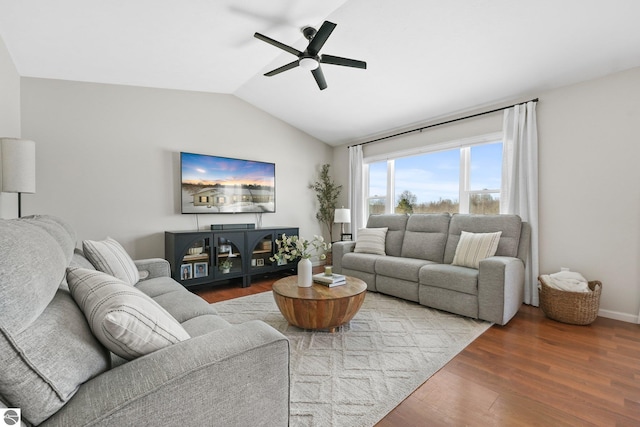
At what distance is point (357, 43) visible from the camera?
9.48 ft

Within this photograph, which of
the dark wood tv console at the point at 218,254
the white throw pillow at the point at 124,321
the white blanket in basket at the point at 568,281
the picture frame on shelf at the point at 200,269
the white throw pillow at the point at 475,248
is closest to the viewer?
the white throw pillow at the point at 124,321

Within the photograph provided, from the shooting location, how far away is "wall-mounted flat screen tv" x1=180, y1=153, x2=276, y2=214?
3920 mm

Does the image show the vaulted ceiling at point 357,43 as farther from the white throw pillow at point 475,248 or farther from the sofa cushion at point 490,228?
the white throw pillow at point 475,248

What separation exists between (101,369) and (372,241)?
3447mm

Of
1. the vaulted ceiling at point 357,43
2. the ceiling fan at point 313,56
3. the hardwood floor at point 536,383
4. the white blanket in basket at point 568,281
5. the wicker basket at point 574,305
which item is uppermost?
the vaulted ceiling at point 357,43

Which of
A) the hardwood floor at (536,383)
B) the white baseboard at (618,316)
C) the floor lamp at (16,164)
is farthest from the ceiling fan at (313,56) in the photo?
the white baseboard at (618,316)

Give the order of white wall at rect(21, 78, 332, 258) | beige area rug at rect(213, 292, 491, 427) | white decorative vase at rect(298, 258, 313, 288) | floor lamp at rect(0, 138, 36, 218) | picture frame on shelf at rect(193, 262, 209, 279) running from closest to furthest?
beige area rug at rect(213, 292, 491, 427), floor lamp at rect(0, 138, 36, 218), white decorative vase at rect(298, 258, 313, 288), white wall at rect(21, 78, 332, 258), picture frame on shelf at rect(193, 262, 209, 279)

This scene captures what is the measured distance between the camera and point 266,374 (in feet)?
3.13

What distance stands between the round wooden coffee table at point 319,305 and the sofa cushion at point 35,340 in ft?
4.95

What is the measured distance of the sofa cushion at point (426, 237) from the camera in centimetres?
356

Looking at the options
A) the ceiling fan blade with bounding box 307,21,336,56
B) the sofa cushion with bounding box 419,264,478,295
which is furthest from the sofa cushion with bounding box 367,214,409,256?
the ceiling fan blade with bounding box 307,21,336,56

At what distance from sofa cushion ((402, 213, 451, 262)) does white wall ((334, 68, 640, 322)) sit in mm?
1017

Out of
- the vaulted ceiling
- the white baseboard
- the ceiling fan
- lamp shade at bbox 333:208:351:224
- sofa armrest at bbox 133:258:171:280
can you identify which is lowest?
the white baseboard

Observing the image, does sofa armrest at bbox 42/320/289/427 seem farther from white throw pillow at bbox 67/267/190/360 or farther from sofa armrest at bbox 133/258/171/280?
sofa armrest at bbox 133/258/171/280
